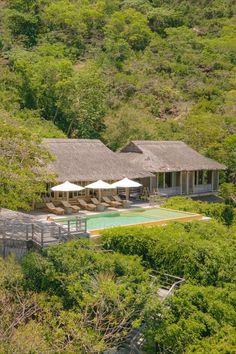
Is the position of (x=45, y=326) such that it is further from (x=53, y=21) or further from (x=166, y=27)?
(x=166, y=27)

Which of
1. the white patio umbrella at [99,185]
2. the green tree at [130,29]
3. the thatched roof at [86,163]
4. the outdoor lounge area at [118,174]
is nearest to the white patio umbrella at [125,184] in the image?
the outdoor lounge area at [118,174]

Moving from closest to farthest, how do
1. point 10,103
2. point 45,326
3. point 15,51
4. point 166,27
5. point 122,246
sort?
1. point 45,326
2. point 122,246
3. point 10,103
4. point 15,51
5. point 166,27

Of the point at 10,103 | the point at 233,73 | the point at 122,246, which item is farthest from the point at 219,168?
the point at 233,73

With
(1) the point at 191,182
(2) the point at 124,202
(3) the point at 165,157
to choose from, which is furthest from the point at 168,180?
(2) the point at 124,202

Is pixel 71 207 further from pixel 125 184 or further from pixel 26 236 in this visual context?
pixel 26 236

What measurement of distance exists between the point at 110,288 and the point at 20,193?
7026mm

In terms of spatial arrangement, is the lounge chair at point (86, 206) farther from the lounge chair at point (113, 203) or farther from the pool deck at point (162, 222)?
the pool deck at point (162, 222)

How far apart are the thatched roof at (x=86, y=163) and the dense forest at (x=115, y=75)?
2.48m

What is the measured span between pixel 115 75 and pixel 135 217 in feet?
112

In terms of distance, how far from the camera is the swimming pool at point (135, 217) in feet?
75.7

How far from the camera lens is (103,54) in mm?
64250

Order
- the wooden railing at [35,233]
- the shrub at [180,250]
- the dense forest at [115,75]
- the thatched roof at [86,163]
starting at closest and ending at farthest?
the shrub at [180,250] → the wooden railing at [35,233] → the thatched roof at [86,163] → the dense forest at [115,75]

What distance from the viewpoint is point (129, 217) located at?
994 inches

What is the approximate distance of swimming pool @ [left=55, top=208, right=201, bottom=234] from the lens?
75.7 ft
